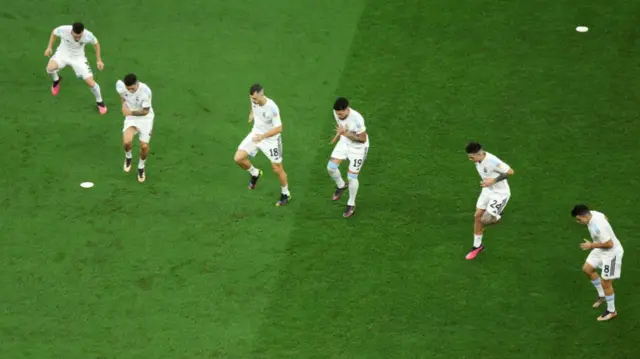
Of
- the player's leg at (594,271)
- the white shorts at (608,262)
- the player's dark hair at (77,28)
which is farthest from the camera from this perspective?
the player's dark hair at (77,28)

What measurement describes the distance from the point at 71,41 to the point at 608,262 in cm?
1014

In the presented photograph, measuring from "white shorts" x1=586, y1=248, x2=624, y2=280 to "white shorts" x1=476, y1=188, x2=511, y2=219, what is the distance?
1.63 m

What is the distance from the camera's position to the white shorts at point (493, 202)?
627 inches

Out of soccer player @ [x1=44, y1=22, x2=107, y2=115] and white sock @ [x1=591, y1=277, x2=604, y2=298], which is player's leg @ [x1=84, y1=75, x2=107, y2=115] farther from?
white sock @ [x1=591, y1=277, x2=604, y2=298]

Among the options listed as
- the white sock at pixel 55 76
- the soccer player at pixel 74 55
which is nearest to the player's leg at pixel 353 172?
the soccer player at pixel 74 55

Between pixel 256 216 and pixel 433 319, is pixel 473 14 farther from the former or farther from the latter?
pixel 433 319

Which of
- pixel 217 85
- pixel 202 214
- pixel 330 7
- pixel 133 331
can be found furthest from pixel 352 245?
pixel 330 7

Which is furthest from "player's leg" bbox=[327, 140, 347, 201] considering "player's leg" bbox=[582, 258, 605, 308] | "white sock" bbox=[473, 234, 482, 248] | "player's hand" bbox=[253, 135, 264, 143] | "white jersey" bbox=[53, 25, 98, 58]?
"white jersey" bbox=[53, 25, 98, 58]

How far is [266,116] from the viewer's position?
1686 cm

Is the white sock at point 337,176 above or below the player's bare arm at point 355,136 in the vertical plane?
below

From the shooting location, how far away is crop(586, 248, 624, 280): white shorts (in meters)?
14.7

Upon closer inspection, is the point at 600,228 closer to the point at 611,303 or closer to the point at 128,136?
the point at 611,303

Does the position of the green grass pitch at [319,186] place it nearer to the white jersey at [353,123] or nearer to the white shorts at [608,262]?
the white shorts at [608,262]

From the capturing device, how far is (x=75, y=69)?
1953 cm
